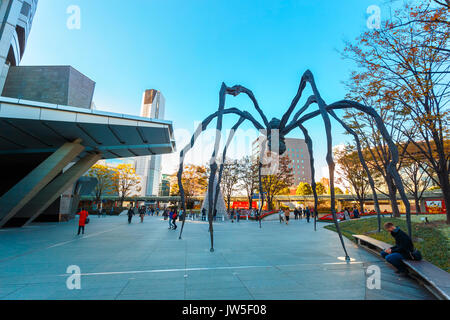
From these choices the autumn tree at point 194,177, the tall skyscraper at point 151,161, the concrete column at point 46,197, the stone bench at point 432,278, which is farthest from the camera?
the tall skyscraper at point 151,161

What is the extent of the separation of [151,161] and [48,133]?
338 ft

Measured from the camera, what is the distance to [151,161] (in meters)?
114

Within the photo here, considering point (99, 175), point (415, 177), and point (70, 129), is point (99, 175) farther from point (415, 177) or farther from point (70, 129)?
point (415, 177)

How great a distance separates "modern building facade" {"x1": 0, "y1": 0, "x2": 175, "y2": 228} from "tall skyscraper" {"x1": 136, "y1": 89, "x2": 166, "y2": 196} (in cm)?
8413

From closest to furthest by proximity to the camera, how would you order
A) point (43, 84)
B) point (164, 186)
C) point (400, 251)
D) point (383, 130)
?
1. point (383, 130)
2. point (400, 251)
3. point (43, 84)
4. point (164, 186)

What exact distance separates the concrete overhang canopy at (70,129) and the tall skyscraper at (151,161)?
89398 mm

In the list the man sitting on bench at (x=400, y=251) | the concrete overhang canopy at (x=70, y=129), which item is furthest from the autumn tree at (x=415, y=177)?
the concrete overhang canopy at (x=70, y=129)

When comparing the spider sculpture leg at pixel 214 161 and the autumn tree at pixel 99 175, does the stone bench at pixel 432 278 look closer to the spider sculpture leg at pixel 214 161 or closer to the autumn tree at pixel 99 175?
the spider sculpture leg at pixel 214 161

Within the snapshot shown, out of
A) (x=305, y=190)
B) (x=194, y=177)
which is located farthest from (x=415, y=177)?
(x=305, y=190)

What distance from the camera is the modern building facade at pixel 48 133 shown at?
12.8 metres
